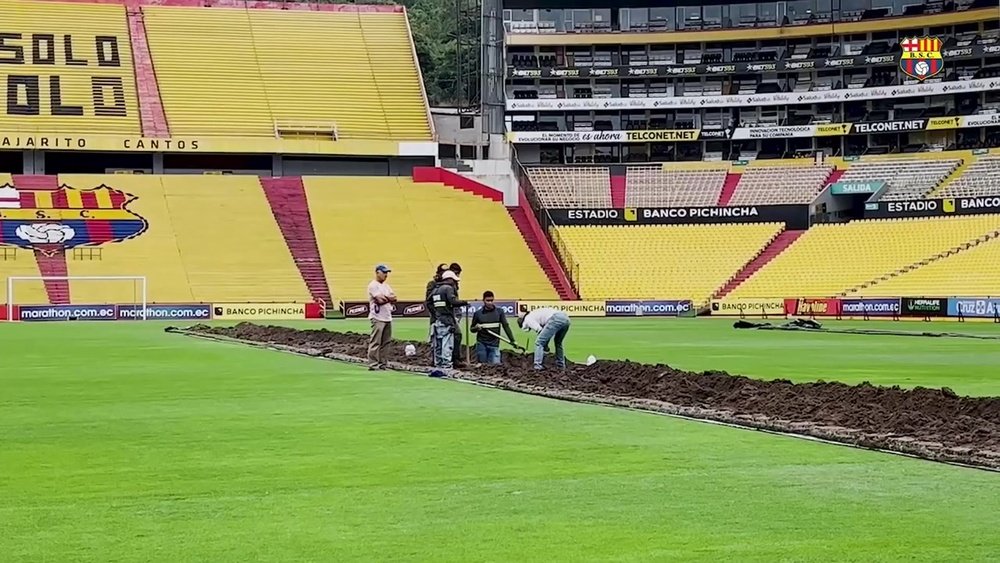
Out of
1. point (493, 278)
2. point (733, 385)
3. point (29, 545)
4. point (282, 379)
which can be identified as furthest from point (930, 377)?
point (493, 278)

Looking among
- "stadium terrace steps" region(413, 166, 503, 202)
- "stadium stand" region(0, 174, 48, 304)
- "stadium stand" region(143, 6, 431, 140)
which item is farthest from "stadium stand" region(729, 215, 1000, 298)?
"stadium stand" region(0, 174, 48, 304)

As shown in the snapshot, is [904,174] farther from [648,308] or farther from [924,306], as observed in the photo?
[924,306]

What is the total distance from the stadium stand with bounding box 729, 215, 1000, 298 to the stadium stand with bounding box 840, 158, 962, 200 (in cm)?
742

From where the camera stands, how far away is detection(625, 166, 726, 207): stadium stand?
3110 inches

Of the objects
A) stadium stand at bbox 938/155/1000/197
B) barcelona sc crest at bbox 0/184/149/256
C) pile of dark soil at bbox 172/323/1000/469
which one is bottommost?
Answer: pile of dark soil at bbox 172/323/1000/469

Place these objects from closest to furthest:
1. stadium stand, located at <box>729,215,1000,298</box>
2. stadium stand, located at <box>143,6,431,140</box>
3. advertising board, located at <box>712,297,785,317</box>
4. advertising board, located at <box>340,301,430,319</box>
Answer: advertising board, located at <box>340,301,430,319</box>
advertising board, located at <box>712,297,785,317</box>
stadium stand, located at <box>729,215,1000,298</box>
stadium stand, located at <box>143,6,431,140</box>

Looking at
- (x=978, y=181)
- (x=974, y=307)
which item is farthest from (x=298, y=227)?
(x=978, y=181)

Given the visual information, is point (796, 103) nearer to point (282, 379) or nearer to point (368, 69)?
point (368, 69)

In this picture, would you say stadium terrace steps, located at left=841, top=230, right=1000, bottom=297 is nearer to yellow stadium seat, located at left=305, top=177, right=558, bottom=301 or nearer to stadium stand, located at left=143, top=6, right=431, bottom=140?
yellow stadium seat, located at left=305, top=177, right=558, bottom=301

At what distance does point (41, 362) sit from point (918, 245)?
160 feet

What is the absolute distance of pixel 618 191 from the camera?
8150cm

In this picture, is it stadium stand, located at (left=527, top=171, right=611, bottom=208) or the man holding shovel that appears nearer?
the man holding shovel

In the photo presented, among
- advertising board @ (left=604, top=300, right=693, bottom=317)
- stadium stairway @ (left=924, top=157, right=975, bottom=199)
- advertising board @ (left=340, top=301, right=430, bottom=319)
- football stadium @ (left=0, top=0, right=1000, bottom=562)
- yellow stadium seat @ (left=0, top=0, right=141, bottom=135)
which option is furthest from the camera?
stadium stairway @ (left=924, top=157, right=975, bottom=199)

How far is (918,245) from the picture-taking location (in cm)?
6544
